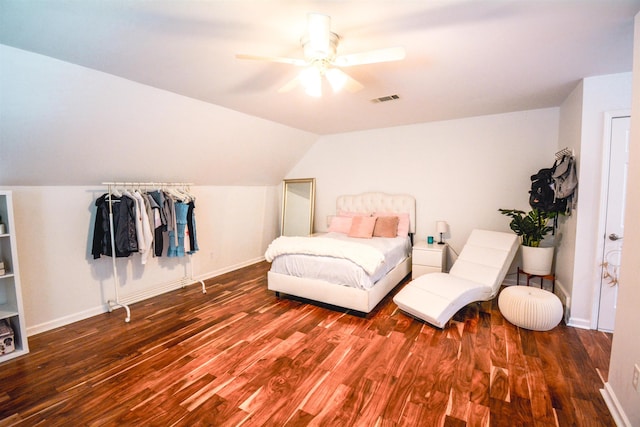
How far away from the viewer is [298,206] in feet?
19.6

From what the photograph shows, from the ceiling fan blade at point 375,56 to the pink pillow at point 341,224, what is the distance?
3174 millimetres

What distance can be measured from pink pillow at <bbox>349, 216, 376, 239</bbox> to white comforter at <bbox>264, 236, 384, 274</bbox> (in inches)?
38.1

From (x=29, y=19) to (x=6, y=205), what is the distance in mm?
1702

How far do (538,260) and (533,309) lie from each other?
0.90m

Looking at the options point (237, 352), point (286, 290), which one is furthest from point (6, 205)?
point (286, 290)

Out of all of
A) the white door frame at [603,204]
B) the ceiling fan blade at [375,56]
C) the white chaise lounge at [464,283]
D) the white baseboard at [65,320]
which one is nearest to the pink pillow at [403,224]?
the white chaise lounge at [464,283]

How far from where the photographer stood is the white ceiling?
1656 millimetres

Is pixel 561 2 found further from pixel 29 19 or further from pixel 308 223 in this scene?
pixel 308 223

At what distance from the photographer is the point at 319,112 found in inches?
155

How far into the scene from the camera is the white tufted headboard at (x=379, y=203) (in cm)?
483

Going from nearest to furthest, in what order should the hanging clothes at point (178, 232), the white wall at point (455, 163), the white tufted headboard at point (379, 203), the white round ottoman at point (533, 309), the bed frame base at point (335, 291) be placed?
the white round ottoman at point (533, 309)
the bed frame base at point (335, 291)
the hanging clothes at point (178, 232)
the white wall at point (455, 163)
the white tufted headboard at point (379, 203)

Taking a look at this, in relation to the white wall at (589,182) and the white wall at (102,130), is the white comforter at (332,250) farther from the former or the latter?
the white wall at (589,182)

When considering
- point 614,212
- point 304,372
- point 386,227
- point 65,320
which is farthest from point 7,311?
point 614,212

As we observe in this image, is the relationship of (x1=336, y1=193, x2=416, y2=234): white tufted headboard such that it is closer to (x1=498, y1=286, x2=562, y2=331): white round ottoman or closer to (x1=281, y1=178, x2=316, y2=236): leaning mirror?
(x1=281, y1=178, x2=316, y2=236): leaning mirror
